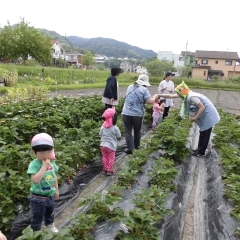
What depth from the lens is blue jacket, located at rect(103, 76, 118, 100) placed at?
6812 mm

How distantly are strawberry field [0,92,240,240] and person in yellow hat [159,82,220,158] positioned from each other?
430 mm

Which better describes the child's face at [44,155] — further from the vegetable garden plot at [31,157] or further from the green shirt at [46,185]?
the vegetable garden plot at [31,157]

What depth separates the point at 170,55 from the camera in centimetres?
8712

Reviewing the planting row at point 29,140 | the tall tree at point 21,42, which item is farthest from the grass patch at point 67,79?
the planting row at point 29,140

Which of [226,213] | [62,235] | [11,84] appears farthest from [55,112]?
[11,84]

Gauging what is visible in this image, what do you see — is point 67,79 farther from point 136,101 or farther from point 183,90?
point 183,90

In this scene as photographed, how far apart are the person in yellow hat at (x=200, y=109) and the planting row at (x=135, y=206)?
0.60m

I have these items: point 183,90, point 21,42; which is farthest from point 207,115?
point 21,42

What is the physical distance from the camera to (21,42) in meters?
31.0

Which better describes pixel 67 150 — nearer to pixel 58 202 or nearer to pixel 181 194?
pixel 58 202

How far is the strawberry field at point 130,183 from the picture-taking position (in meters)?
2.65

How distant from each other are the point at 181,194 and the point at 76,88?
19566 millimetres

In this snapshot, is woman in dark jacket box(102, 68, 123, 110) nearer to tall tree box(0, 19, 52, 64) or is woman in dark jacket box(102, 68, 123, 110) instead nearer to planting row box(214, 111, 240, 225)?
planting row box(214, 111, 240, 225)

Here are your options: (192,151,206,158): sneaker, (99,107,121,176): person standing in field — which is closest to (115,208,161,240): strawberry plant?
(99,107,121,176): person standing in field
